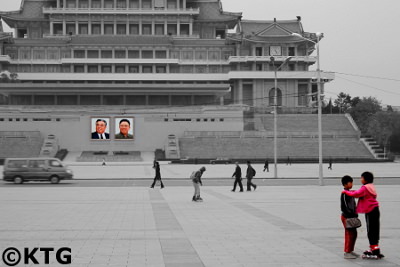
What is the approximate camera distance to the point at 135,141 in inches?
2980

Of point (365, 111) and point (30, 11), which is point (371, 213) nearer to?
point (365, 111)

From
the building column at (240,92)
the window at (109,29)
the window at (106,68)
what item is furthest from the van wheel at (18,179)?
the window at (109,29)

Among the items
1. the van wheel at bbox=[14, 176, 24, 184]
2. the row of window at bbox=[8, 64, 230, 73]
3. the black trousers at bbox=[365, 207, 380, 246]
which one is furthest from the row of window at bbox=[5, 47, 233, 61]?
the black trousers at bbox=[365, 207, 380, 246]

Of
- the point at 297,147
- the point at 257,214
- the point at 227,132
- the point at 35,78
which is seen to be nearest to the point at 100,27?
the point at 35,78

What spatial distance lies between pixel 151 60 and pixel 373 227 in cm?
8001

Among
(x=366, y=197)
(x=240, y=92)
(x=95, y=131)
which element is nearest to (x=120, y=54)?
(x=95, y=131)

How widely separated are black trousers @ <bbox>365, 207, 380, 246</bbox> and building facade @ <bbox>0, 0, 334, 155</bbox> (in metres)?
67.1

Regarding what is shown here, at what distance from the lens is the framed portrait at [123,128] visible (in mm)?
75000

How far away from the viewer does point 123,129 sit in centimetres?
7519

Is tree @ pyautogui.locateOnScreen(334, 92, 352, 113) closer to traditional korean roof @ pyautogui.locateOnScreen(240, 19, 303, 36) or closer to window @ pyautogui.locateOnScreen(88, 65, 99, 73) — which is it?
traditional korean roof @ pyautogui.locateOnScreen(240, 19, 303, 36)

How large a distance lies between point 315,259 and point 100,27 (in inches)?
3512

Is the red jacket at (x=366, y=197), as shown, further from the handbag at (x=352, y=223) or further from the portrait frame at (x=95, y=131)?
the portrait frame at (x=95, y=131)

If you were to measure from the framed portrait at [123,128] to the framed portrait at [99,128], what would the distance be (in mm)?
1195

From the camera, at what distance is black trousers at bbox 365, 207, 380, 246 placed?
1023cm
